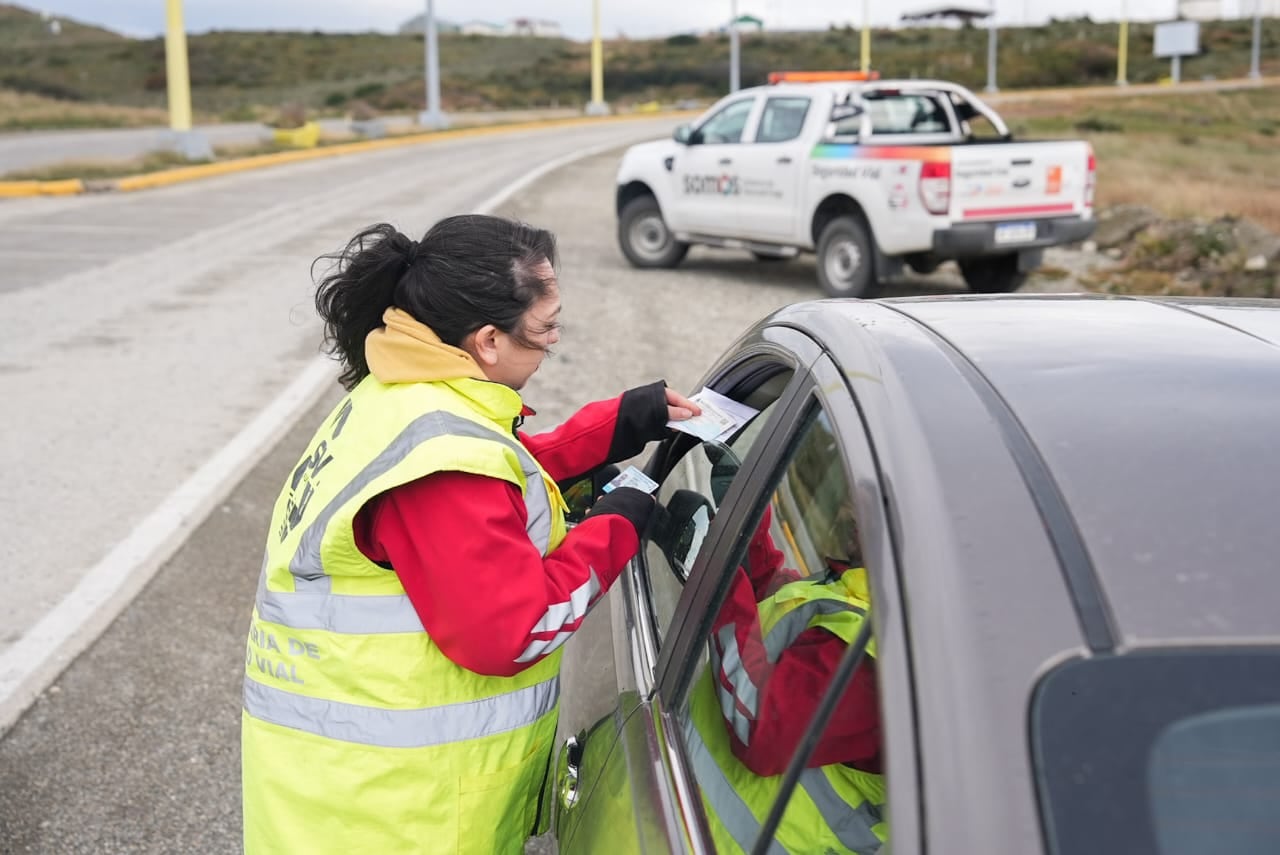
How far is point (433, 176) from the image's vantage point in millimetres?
23828

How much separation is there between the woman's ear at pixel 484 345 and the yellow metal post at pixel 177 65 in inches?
971

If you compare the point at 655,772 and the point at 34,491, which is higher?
the point at 655,772

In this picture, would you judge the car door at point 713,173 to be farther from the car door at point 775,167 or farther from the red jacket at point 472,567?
the red jacket at point 472,567

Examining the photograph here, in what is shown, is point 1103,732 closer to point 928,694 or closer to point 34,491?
point 928,694

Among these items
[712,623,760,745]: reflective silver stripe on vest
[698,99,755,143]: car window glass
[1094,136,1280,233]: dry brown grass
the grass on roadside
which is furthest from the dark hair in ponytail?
the grass on roadside

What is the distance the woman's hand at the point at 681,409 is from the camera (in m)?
2.61

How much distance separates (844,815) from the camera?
1625 mm

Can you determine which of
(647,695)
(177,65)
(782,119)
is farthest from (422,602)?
(177,65)

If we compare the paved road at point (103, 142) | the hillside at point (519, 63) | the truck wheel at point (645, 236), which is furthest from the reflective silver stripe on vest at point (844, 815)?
the hillside at point (519, 63)

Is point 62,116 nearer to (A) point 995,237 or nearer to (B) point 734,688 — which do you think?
(A) point 995,237

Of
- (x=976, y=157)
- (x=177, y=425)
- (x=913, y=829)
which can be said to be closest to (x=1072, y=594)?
(x=913, y=829)

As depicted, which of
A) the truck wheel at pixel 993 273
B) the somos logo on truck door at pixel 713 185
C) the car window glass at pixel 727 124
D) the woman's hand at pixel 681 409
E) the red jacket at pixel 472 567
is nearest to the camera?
the red jacket at pixel 472 567

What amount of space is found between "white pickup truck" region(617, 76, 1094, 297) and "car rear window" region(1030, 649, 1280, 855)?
387 inches

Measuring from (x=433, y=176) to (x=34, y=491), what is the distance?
18.1m
